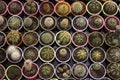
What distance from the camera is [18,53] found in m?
2.41

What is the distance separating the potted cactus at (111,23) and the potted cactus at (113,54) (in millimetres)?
161

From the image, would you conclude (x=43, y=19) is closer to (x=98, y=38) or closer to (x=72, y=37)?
(x=72, y=37)

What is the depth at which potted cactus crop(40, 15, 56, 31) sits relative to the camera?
248cm

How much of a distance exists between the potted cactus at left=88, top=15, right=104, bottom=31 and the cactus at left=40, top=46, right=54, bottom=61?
38 cm

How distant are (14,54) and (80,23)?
582 millimetres

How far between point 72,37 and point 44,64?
1.02ft

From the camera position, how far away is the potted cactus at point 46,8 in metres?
2.56

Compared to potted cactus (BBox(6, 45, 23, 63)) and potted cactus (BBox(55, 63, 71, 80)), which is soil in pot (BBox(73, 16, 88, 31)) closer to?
potted cactus (BBox(55, 63, 71, 80))

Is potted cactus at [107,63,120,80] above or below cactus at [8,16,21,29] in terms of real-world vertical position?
below

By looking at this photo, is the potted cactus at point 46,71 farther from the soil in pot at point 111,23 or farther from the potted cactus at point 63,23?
the soil in pot at point 111,23

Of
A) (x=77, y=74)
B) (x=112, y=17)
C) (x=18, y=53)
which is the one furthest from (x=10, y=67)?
(x=112, y=17)

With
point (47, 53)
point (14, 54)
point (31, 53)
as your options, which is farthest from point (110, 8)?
point (14, 54)

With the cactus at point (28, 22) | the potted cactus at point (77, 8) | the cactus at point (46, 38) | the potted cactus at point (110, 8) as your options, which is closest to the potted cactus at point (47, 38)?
the cactus at point (46, 38)

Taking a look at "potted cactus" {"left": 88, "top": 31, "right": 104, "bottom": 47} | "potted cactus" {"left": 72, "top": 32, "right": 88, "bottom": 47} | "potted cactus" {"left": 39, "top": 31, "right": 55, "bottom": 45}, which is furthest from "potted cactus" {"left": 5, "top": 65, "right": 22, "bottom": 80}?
"potted cactus" {"left": 88, "top": 31, "right": 104, "bottom": 47}
